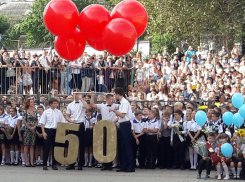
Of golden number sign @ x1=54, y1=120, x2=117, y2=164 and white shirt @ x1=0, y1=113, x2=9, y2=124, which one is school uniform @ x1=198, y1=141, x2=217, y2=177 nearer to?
golden number sign @ x1=54, y1=120, x2=117, y2=164

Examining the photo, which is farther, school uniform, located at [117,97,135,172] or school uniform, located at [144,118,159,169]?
school uniform, located at [144,118,159,169]

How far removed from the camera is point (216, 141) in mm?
13266

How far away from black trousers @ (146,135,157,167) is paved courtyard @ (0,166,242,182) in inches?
17.5

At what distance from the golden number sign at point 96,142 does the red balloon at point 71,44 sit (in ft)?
6.29

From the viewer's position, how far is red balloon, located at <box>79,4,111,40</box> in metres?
13.0

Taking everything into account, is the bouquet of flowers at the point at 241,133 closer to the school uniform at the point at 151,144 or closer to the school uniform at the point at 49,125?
the school uniform at the point at 151,144

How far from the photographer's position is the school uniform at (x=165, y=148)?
14.8 meters

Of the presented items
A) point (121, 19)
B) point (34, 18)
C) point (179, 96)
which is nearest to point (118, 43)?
point (121, 19)

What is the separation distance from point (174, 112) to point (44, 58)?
746 cm

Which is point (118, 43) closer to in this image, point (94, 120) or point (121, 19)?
point (121, 19)

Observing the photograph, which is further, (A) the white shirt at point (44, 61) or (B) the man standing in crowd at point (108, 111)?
(A) the white shirt at point (44, 61)

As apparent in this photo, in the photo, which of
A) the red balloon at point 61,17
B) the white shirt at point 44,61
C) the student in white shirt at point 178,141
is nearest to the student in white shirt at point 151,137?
the student in white shirt at point 178,141

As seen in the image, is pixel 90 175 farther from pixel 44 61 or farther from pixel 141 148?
pixel 44 61

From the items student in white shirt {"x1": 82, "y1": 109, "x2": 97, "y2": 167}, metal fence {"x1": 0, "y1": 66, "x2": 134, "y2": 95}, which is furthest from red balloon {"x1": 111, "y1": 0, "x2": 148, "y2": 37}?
metal fence {"x1": 0, "y1": 66, "x2": 134, "y2": 95}
